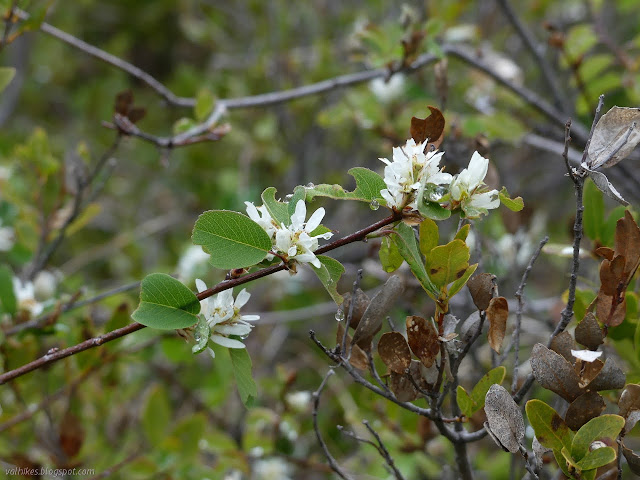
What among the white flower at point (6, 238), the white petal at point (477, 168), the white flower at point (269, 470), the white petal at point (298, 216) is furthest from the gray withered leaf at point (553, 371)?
the white flower at point (6, 238)

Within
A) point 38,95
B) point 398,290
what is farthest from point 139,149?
point 398,290

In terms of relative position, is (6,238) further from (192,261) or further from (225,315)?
(225,315)

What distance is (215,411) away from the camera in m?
2.51

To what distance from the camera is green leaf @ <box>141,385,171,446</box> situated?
1.64 meters

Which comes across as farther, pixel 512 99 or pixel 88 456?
pixel 512 99

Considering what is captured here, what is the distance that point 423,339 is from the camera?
828 mm

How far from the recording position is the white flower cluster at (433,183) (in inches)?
30.5

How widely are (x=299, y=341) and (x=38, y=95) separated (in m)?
2.44

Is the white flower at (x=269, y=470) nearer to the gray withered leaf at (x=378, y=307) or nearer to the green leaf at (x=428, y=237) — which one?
the gray withered leaf at (x=378, y=307)

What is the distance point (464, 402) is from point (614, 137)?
401 mm

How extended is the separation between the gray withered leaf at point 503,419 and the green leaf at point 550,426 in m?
0.03

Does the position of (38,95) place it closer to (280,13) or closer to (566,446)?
(280,13)

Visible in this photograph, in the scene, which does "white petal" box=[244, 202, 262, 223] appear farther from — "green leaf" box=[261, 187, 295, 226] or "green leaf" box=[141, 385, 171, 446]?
"green leaf" box=[141, 385, 171, 446]

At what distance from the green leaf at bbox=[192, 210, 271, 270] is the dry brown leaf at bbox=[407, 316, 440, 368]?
224 millimetres
